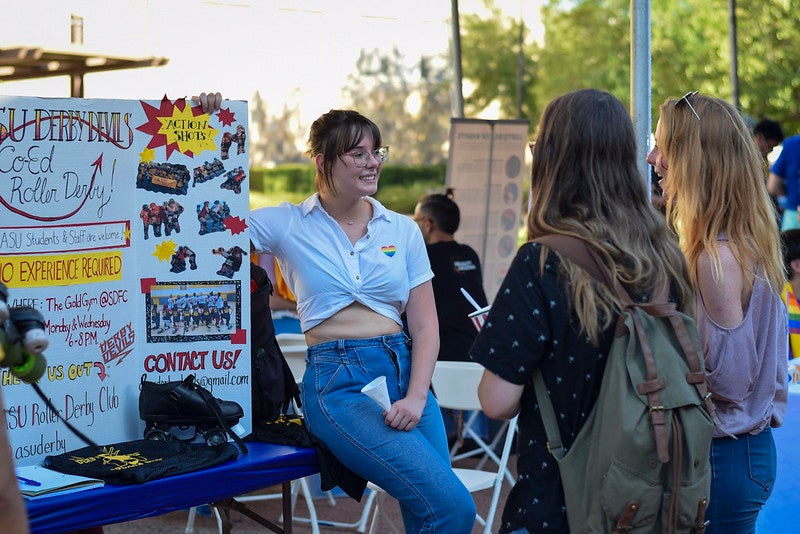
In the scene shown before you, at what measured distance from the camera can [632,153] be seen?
203cm

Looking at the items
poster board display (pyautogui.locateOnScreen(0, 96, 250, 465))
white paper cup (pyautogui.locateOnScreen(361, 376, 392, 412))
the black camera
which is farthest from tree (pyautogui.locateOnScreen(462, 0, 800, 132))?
the black camera

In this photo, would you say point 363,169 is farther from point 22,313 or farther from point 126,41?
point 126,41

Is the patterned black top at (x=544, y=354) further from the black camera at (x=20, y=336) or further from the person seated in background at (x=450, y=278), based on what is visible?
the person seated in background at (x=450, y=278)

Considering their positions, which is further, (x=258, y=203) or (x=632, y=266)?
(x=258, y=203)

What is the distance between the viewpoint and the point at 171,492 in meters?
2.61

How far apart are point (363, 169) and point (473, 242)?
4369mm

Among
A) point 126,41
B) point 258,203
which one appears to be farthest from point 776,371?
point 258,203

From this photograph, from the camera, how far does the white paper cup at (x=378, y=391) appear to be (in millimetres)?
2750

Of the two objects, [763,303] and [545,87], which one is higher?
[545,87]

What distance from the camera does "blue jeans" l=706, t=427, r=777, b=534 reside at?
219 centimetres

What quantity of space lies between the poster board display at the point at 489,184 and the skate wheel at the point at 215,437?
4481 millimetres

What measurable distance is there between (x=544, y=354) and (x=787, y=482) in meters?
1.67

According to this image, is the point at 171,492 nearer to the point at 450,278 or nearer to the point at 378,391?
the point at 378,391

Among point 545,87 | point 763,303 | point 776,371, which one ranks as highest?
point 545,87
